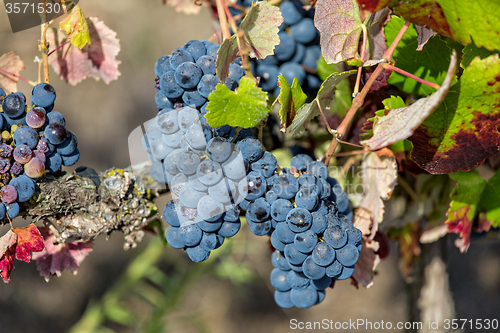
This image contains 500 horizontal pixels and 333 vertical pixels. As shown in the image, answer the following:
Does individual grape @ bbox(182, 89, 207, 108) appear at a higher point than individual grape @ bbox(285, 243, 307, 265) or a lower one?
higher

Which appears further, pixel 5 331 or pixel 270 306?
pixel 270 306

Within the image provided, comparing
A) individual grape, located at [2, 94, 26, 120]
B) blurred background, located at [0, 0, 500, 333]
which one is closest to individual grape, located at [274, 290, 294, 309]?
individual grape, located at [2, 94, 26, 120]

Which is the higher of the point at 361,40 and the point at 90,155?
the point at 361,40

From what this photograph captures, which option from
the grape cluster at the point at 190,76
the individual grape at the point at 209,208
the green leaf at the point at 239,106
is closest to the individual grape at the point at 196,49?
the grape cluster at the point at 190,76

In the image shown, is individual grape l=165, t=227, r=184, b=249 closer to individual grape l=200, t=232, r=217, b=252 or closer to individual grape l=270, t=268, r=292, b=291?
individual grape l=200, t=232, r=217, b=252

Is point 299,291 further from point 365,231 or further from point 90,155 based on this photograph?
point 90,155

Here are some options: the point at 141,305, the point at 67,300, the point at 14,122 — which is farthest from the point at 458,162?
the point at 67,300
